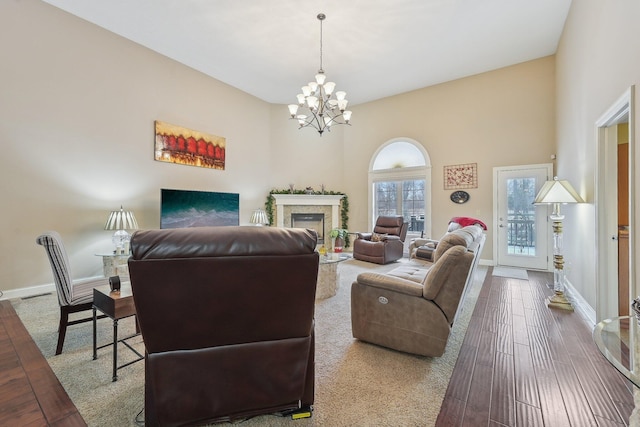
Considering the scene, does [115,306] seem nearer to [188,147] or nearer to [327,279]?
[327,279]

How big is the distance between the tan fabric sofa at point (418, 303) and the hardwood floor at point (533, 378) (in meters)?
0.34

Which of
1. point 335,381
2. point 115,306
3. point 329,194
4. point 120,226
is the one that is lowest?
point 335,381

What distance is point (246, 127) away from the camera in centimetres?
691

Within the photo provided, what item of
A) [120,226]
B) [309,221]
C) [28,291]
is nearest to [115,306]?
[120,226]

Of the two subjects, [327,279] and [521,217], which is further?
[521,217]

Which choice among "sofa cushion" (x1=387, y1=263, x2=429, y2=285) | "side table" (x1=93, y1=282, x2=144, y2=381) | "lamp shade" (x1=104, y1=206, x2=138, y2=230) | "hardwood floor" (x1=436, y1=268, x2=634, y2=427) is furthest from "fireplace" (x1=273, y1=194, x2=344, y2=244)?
"side table" (x1=93, y1=282, x2=144, y2=381)

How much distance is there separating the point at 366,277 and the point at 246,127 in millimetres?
5682

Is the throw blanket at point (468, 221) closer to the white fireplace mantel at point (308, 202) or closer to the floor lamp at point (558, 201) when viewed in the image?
the floor lamp at point (558, 201)

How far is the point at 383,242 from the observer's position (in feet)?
19.4

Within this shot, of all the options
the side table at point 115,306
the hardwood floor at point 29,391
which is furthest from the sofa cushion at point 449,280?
the hardwood floor at point 29,391

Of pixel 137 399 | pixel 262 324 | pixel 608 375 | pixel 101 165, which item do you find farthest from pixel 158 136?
pixel 608 375

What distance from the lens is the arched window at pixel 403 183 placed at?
6.75m

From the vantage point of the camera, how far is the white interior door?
537 centimetres

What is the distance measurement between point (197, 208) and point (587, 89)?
6.20 metres
